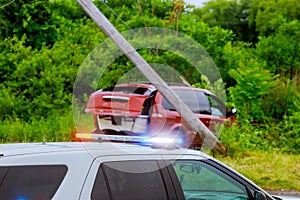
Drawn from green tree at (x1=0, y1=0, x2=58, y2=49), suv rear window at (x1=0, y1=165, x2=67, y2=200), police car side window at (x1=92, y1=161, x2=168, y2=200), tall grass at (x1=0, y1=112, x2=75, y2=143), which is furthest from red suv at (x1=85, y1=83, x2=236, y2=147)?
green tree at (x1=0, y1=0, x2=58, y2=49)

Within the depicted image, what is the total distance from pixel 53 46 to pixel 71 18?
178 inches

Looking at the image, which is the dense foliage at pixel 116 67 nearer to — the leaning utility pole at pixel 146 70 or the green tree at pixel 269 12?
the leaning utility pole at pixel 146 70

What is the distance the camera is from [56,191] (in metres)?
4.09

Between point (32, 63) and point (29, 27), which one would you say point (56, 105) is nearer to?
point (32, 63)

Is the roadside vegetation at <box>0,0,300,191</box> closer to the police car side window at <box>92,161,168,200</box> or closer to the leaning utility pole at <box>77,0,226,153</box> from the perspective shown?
the leaning utility pole at <box>77,0,226,153</box>

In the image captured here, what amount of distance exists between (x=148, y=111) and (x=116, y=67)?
26.9ft

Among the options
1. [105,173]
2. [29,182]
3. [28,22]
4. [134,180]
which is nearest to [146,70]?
[134,180]

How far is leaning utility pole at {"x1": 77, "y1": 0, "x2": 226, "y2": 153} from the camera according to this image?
12594 mm

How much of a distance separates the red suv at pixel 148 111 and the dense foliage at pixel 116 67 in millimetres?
763

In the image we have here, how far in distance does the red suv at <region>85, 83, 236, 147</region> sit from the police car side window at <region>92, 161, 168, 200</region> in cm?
519

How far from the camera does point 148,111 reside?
41.3 ft

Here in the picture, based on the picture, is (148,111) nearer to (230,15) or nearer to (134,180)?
(134,180)

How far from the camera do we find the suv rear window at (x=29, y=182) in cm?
404

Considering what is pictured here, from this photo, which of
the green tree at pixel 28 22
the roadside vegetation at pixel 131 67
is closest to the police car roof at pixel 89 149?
the roadside vegetation at pixel 131 67
